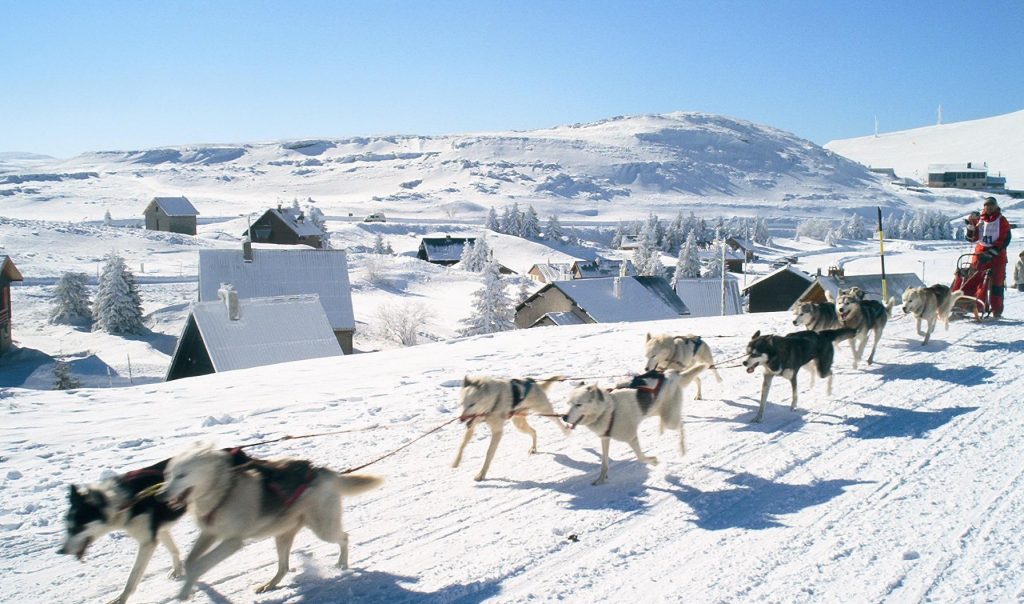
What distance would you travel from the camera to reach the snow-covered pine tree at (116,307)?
3766 centimetres

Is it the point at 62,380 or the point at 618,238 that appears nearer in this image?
the point at 62,380

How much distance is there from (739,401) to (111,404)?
29.0 feet

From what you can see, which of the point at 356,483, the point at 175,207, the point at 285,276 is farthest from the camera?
the point at 175,207

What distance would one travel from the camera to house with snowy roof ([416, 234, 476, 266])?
78.2m

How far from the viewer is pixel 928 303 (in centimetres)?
1247

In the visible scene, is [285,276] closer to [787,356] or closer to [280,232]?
[787,356]

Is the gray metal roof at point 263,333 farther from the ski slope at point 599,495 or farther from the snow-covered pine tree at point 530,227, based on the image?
the snow-covered pine tree at point 530,227

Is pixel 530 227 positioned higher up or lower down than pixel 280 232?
higher up

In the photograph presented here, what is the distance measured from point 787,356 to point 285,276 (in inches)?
951

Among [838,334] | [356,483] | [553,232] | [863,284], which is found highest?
[553,232]

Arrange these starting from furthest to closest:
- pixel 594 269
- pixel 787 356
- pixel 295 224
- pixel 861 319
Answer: pixel 594 269
pixel 295 224
pixel 861 319
pixel 787 356

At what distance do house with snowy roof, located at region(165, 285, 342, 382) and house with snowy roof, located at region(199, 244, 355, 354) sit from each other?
878cm

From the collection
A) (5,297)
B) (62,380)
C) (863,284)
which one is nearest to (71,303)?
(5,297)

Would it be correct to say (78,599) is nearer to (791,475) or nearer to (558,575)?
(558,575)
